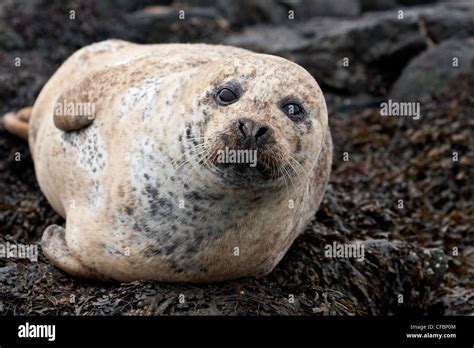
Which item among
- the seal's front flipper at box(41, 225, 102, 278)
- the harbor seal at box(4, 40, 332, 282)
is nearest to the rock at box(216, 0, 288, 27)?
the harbor seal at box(4, 40, 332, 282)

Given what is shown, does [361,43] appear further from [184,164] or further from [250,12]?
[184,164]

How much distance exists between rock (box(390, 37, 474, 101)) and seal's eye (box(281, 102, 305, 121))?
20.5 ft

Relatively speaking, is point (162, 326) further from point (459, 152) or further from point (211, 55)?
point (459, 152)

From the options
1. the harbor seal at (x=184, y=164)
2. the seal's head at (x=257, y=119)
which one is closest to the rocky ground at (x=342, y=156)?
the harbor seal at (x=184, y=164)

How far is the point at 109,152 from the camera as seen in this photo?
18.2ft

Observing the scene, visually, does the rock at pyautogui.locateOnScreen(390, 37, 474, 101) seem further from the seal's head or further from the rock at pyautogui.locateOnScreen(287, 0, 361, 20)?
the seal's head

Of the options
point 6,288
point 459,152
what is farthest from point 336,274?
point 459,152

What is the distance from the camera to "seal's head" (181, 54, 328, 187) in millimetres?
4555

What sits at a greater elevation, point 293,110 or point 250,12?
point 250,12

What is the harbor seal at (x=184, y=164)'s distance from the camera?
4746 millimetres

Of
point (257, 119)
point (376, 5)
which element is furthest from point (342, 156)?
point (376, 5)

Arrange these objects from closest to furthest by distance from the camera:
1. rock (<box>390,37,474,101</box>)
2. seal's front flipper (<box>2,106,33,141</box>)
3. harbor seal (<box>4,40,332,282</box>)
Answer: harbor seal (<box>4,40,332,282</box>)
seal's front flipper (<box>2,106,33,141</box>)
rock (<box>390,37,474,101</box>)

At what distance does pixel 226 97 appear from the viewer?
480 centimetres

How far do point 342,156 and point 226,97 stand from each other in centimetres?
497
